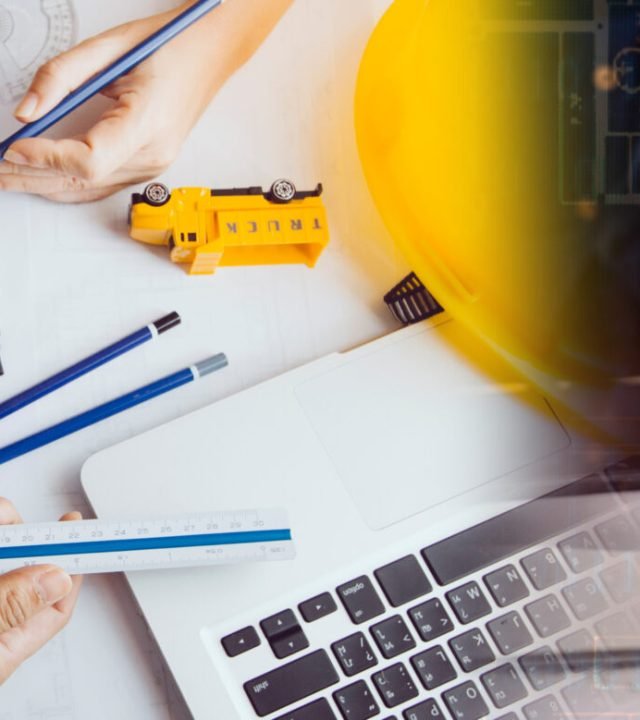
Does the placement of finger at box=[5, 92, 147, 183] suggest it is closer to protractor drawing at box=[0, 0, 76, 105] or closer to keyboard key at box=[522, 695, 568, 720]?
protractor drawing at box=[0, 0, 76, 105]

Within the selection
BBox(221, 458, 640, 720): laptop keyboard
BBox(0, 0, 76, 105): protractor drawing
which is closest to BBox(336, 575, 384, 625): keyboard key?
BBox(221, 458, 640, 720): laptop keyboard

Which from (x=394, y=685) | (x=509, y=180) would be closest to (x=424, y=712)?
(x=394, y=685)

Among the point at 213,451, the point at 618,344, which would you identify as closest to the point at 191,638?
the point at 213,451

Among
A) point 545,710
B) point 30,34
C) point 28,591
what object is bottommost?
point 545,710

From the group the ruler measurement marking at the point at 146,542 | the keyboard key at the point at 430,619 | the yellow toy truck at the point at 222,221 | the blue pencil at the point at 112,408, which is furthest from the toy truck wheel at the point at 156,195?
the keyboard key at the point at 430,619

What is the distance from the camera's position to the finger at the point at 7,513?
0.57m

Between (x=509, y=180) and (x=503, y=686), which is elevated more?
(x=509, y=180)

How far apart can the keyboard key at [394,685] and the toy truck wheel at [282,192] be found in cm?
32

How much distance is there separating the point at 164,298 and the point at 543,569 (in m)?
0.32

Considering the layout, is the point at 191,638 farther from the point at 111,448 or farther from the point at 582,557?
the point at 582,557

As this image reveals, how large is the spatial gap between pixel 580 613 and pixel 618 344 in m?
0.18

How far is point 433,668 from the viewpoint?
0.59 metres

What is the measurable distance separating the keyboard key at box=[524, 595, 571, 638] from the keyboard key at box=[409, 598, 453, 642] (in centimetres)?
5

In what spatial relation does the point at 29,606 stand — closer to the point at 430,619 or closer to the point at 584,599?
the point at 430,619
